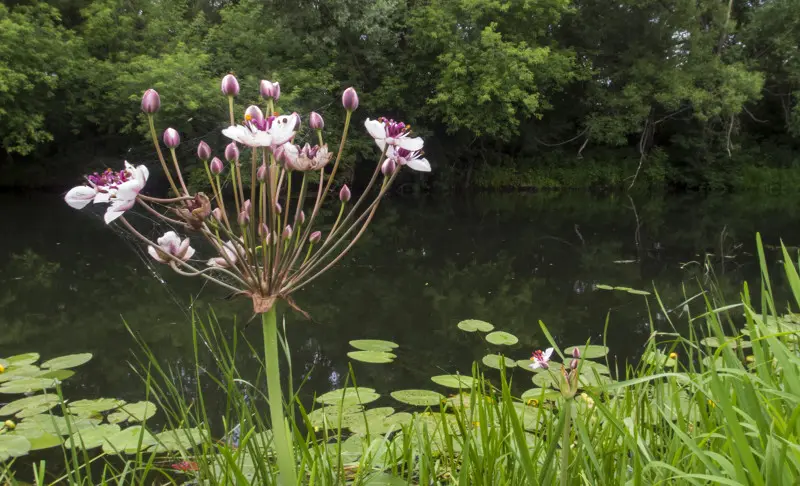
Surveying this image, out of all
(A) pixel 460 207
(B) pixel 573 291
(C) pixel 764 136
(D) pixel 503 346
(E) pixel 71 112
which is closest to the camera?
(D) pixel 503 346

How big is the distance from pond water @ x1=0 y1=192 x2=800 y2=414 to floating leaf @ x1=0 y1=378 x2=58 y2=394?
15.1 inches

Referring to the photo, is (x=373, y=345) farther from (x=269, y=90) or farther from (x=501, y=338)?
(x=269, y=90)

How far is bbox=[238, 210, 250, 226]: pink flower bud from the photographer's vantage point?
78cm

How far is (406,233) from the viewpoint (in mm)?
9586

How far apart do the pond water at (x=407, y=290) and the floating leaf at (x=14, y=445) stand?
0.57m

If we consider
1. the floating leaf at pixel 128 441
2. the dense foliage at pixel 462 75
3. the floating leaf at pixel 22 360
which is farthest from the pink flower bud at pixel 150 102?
the dense foliage at pixel 462 75

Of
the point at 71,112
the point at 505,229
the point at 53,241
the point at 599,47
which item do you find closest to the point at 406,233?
the point at 505,229

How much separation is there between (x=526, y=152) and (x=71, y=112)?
Answer: 523 inches

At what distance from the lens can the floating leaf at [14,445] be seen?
2.22 m

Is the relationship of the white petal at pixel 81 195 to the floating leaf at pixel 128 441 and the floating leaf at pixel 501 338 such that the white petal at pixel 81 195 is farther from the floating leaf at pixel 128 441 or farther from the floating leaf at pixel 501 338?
the floating leaf at pixel 501 338

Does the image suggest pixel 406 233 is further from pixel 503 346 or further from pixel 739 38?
pixel 739 38

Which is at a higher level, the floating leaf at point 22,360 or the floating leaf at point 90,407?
the floating leaf at point 22,360

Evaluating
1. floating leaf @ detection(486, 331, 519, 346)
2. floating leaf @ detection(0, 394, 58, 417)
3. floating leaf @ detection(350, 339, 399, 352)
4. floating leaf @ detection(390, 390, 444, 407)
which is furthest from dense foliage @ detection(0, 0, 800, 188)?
floating leaf @ detection(390, 390, 444, 407)

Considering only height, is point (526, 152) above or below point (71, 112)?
below
